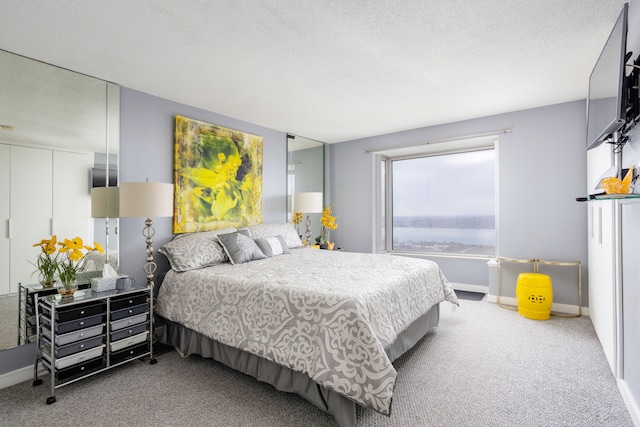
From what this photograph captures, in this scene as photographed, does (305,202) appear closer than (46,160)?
No

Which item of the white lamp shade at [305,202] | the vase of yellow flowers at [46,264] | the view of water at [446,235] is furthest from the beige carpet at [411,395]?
the white lamp shade at [305,202]

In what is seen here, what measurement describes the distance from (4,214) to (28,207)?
0.48 ft

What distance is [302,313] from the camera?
208 centimetres

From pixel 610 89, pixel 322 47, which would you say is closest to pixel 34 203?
pixel 322 47

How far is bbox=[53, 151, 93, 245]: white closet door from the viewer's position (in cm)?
270

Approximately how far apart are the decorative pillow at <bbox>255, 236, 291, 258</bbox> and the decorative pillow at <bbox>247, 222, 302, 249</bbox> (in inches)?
5.8

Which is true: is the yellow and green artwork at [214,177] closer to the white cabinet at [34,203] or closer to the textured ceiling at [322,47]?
the textured ceiling at [322,47]

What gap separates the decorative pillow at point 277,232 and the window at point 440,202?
1.95 m

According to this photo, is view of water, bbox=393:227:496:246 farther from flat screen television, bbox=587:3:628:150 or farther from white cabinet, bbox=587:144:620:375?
flat screen television, bbox=587:3:628:150

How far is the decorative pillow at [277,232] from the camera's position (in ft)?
13.1

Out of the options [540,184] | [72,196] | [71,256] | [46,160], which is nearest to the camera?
[71,256]

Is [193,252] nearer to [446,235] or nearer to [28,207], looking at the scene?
[28,207]

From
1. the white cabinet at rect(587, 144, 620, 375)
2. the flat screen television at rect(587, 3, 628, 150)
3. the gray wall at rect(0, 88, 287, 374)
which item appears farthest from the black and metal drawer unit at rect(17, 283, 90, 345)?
the white cabinet at rect(587, 144, 620, 375)

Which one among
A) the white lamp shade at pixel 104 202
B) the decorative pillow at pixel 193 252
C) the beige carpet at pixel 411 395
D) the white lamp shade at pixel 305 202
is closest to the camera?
the beige carpet at pixel 411 395
